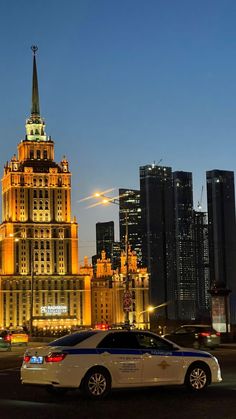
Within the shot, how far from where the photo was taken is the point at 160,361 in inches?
647

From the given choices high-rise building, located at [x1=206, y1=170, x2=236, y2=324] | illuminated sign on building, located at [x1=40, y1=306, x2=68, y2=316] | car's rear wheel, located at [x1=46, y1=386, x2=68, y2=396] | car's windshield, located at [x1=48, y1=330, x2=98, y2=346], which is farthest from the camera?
illuminated sign on building, located at [x1=40, y1=306, x2=68, y2=316]

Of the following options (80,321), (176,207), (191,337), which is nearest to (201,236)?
(176,207)

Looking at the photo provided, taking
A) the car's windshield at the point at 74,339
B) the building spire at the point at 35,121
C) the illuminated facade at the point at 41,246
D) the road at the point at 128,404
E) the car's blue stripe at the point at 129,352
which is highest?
the building spire at the point at 35,121

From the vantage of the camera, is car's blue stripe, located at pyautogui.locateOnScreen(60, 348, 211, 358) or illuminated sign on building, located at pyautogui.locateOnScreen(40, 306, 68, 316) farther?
illuminated sign on building, located at pyautogui.locateOnScreen(40, 306, 68, 316)

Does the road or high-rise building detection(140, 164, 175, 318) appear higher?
high-rise building detection(140, 164, 175, 318)

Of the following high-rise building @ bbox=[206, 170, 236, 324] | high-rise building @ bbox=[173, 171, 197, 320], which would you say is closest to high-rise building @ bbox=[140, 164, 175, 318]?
high-rise building @ bbox=[173, 171, 197, 320]

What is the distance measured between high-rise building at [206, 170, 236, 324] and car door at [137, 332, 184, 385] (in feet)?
420

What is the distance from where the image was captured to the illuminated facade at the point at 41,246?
15325cm

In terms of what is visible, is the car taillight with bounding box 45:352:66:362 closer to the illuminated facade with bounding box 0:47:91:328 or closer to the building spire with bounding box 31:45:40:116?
the illuminated facade with bounding box 0:47:91:328

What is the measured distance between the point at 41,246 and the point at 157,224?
3903 centimetres

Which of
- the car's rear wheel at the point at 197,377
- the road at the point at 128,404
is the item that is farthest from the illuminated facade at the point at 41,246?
the car's rear wheel at the point at 197,377

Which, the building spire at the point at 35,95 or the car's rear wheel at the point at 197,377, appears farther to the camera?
the building spire at the point at 35,95

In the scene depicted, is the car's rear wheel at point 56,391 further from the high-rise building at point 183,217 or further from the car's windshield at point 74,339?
the high-rise building at point 183,217

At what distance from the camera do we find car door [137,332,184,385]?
16344 millimetres
